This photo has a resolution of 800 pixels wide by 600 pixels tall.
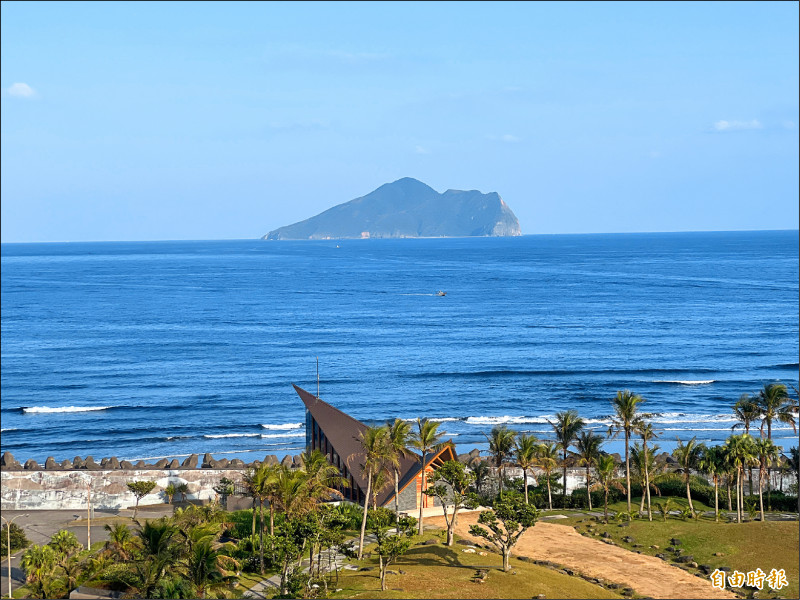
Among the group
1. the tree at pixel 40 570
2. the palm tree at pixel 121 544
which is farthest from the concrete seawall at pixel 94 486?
the tree at pixel 40 570

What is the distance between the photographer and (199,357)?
108750mm

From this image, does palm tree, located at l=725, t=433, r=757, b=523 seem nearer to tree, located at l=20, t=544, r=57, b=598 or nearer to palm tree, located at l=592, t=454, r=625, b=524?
palm tree, located at l=592, t=454, r=625, b=524

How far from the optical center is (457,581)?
38.2 m

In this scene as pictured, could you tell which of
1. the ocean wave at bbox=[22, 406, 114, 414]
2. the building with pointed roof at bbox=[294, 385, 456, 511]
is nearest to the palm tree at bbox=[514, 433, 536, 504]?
the building with pointed roof at bbox=[294, 385, 456, 511]

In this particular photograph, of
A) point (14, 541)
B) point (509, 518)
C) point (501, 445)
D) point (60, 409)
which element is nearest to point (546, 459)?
point (501, 445)

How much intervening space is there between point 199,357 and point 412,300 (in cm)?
6743

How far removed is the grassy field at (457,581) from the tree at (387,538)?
0.80 m

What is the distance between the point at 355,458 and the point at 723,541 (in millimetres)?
21748

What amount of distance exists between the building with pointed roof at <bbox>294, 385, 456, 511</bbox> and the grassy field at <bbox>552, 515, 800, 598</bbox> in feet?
27.9

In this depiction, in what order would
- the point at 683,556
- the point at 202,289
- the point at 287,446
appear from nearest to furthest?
1. the point at 683,556
2. the point at 287,446
3. the point at 202,289

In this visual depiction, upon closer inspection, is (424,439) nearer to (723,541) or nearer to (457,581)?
(457,581)

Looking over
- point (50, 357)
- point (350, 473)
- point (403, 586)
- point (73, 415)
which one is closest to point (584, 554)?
point (403, 586)

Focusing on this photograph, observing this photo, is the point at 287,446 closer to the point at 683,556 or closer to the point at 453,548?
the point at 453,548

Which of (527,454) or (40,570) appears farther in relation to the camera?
(527,454)
